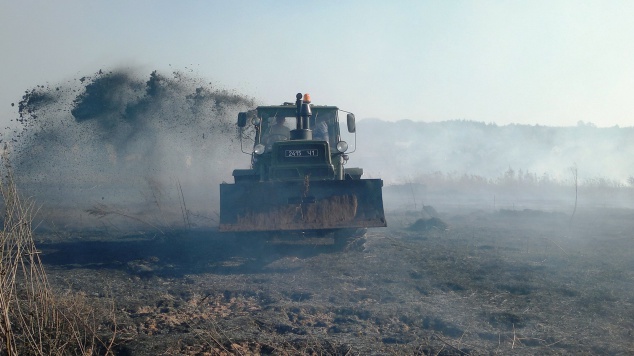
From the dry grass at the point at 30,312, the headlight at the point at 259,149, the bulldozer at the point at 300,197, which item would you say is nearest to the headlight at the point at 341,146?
the bulldozer at the point at 300,197

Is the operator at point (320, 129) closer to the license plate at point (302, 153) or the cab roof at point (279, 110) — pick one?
the cab roof at point (279, 110)

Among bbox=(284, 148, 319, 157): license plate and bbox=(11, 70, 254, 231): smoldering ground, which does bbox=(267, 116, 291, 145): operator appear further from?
bbox=(11, 70, 254, 231): smoldering ground

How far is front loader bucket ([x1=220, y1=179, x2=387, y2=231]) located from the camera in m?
9.59

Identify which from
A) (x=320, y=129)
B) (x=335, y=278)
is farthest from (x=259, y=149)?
(x=335, y=278)

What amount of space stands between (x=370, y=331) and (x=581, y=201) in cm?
2313

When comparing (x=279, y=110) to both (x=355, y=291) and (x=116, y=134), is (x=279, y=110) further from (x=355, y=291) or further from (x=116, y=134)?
(x=116, y=134)

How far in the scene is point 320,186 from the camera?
9820mm

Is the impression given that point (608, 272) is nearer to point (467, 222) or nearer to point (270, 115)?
point (270, 115)

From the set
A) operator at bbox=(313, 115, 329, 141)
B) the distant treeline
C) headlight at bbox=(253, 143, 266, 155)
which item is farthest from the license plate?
the distant treeline

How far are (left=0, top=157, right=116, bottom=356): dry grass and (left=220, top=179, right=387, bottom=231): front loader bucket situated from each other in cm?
402

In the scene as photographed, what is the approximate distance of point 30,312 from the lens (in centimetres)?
438

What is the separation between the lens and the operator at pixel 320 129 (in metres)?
11.4

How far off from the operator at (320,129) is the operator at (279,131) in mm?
583

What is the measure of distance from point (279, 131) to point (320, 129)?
0.87 meters
